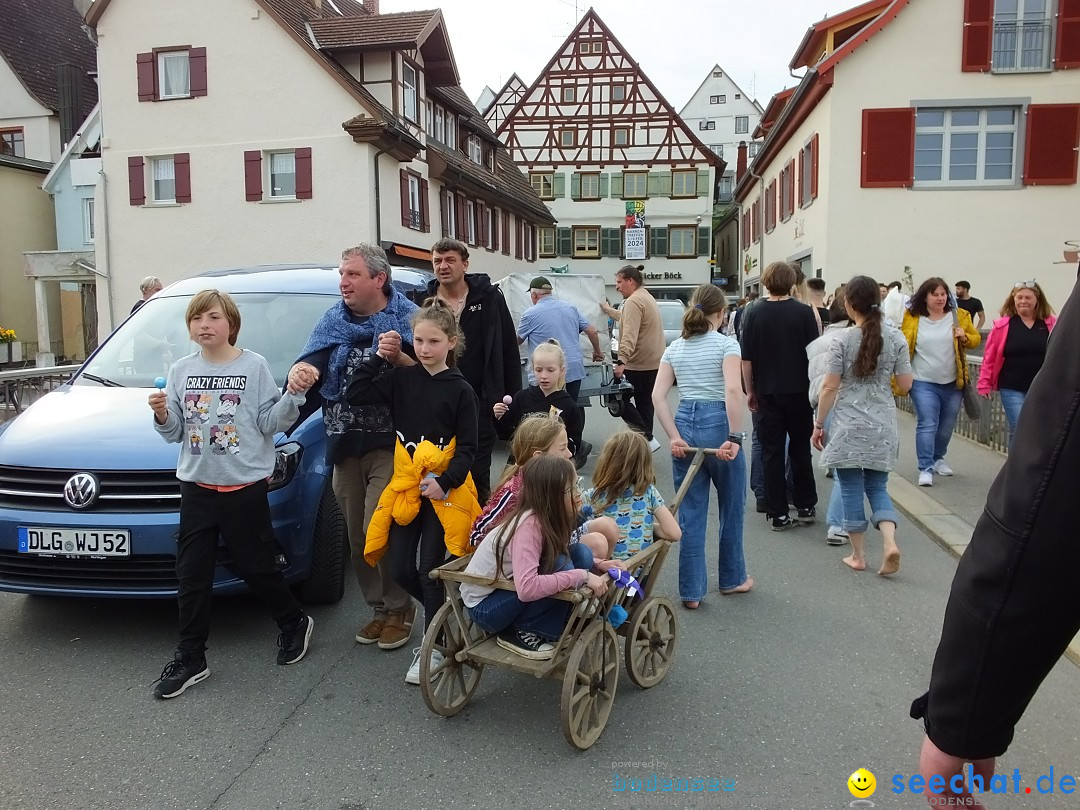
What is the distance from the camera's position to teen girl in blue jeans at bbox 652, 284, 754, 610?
479cm

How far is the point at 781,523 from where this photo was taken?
260 inches

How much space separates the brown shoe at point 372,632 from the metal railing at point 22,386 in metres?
8.38

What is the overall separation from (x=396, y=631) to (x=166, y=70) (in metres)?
25.1

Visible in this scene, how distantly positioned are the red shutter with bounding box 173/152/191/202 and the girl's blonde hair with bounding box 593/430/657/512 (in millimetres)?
24068

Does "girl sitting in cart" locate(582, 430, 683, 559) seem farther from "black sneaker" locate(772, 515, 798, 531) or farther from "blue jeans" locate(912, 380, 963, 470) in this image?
"blue jeans" locate(912, 380, 963, 470)

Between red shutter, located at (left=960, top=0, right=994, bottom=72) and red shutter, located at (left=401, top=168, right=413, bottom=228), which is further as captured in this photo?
red shutter, located at (left=401, top=168, right=413, bottom=228)

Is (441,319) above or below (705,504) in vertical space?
above

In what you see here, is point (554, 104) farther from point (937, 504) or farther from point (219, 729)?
point (219, 729)

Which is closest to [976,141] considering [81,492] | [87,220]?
[81,492]

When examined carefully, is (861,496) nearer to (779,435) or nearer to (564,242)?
(779,435)

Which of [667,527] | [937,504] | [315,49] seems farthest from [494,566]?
[315,49]

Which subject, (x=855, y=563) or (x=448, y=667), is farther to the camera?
(x=855, y=563)

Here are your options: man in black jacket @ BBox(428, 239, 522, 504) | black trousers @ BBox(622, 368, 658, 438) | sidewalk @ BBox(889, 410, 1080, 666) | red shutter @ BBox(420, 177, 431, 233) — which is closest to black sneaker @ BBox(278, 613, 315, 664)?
man in black jacket @ BBox(428, 239, 522, 504)

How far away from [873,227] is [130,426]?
64.2 ft
